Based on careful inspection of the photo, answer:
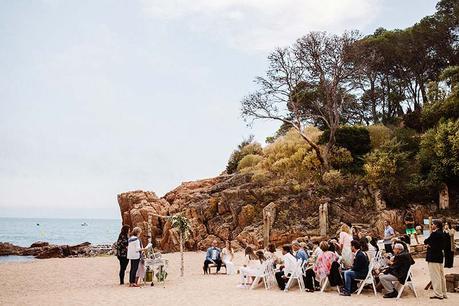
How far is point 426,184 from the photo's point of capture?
28844 millimetres

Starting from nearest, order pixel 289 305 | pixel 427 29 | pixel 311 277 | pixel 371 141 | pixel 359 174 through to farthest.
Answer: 1. pixel 289 305
2. pixel 311 277
3. pixel 359 174
4. pixel 371 141
5. pixel 427 29

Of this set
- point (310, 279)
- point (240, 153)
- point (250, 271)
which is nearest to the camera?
point (310, 279)

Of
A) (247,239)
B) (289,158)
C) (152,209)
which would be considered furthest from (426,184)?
(152,209)

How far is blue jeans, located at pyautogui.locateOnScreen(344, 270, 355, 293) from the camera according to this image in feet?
38.1

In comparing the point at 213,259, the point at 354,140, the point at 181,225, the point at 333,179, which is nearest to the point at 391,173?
the point at 333,179

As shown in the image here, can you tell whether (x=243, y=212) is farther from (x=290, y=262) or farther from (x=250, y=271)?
(x=290, y=262)

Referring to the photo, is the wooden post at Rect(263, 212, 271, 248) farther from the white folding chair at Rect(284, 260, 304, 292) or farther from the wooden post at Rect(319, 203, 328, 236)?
the white folding chair at Rect(284, 260, 304, 292)

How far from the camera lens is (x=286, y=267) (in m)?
13.1

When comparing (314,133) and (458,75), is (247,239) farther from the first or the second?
(458,75)

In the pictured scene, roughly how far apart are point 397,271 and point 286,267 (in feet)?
10.9

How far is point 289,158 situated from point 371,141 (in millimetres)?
7006

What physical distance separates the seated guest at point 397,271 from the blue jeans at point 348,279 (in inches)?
31.3

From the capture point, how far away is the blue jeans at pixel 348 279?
457 inches

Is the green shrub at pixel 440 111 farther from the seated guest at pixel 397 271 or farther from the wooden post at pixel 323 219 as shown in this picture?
the seated guest at pixel 397 271
